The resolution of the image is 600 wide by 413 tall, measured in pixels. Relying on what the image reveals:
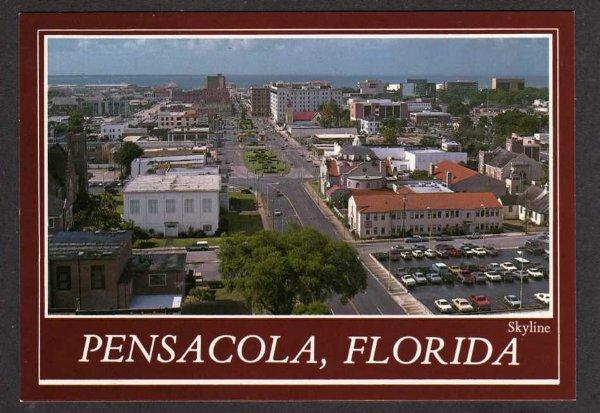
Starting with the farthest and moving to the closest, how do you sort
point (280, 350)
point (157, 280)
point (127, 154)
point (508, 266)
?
point (127, 154) → point (508, 266) → point (157, 280) → point (280, 350)

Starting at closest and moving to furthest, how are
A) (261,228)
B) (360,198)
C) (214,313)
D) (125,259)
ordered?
(214,313) < (125,259) < (261,228) < (360,198)

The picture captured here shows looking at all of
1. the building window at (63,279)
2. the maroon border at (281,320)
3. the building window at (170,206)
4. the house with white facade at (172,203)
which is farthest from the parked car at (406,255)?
the building window at (63,279)

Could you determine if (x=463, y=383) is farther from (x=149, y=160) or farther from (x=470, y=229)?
(x=149, y=160)

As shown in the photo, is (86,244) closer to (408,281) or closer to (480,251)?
(408,281)

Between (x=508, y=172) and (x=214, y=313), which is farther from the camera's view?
(x=508, y=172)

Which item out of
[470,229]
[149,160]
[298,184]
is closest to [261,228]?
[298,184]

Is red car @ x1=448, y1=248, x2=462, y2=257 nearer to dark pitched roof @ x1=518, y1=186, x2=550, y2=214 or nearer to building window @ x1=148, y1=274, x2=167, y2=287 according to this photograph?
dark pitched roof @ x1=518, y1=186, x2=550, y2=214

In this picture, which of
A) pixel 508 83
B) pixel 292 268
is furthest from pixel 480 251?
pixel 292 268

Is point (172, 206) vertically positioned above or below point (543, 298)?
above
